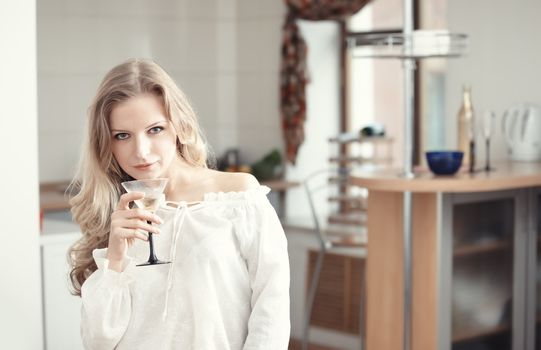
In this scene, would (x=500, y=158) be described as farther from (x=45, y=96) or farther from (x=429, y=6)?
(x=45, y=96)

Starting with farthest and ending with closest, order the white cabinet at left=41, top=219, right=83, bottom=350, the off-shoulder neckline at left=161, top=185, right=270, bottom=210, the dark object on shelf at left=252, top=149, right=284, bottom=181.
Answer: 1. the dark object on shelf at left=252, top=149, right=284, bottom=181
2. the white cabinet at left=41, top=219, right=83, bottom=350
3. the off-shoulder neckline at left=161, top=185, right=270, bottom=210

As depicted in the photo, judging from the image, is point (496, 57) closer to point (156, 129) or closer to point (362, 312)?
point (362, 312)

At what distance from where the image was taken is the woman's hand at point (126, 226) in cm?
171

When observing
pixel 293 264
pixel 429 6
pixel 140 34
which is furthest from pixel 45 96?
pixel 429 6

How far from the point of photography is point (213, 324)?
177 cm

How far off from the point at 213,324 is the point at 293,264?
353cm

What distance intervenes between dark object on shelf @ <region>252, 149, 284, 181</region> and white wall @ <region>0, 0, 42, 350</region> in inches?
99.2

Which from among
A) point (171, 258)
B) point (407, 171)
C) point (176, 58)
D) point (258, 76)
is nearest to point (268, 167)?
point (258, 76)

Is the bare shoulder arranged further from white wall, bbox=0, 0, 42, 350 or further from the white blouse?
white wall, bbox=0, 0, 42, 350

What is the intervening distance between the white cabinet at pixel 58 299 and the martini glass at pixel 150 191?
1906 millimetres

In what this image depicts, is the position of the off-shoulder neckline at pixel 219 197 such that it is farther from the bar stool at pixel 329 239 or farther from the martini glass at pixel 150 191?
the bar stool at pixel 329 239

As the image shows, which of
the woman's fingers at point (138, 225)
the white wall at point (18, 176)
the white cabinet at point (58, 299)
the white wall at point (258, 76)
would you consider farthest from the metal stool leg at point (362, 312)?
the woman's fingers at point (138, 225)

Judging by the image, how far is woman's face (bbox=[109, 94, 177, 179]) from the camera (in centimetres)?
177

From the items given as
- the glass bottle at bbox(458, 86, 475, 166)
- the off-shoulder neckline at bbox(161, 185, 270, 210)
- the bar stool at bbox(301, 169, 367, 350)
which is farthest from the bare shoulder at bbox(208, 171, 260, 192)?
the bar stool at bbox(301, 169, 367, 350)
